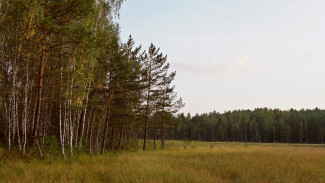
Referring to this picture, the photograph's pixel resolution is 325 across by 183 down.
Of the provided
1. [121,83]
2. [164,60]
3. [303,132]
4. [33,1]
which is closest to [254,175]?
[33,1]

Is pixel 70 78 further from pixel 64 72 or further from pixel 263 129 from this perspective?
pixel 263 129

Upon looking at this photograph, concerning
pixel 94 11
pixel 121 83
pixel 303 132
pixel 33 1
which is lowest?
pixel 303 132

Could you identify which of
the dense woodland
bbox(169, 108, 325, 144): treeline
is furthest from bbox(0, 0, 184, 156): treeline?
bbox(169, 108, 325, 144): treeline

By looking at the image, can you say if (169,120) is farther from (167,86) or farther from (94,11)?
(94,11)

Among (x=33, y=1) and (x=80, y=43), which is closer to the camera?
(x=33, y=1)

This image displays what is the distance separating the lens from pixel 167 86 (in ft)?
82.1

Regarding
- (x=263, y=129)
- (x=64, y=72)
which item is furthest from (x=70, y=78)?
(x=263, y=129)

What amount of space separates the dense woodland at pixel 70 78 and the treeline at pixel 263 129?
6054 centimetres

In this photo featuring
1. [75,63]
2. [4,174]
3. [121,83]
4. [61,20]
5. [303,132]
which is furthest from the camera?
[303,132]

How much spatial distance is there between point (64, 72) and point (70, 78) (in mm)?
839

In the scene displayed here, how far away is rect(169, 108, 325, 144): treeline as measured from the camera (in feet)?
276

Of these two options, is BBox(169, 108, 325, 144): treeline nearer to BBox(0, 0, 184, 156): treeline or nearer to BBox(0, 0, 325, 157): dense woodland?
BBox(0, 0, 325, 157): dense woodland

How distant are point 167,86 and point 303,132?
285ft

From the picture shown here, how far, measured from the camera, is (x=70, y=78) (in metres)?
10.8
